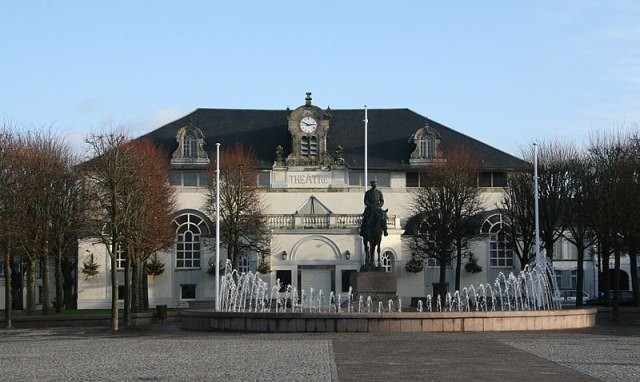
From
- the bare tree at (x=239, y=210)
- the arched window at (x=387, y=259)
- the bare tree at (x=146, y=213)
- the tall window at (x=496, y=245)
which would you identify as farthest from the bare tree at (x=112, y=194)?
the tall window at (x=496, y=245)

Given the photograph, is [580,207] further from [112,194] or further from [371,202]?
[112,194]

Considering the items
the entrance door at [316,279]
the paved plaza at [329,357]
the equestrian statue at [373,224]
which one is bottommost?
the paved plaza at [329,357]

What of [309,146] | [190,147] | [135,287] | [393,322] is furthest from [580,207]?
[190,147]

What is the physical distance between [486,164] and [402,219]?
623cm

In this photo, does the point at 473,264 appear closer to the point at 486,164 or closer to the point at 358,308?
the point at 486,164

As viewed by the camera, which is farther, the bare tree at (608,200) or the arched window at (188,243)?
the arched window at (188,243)

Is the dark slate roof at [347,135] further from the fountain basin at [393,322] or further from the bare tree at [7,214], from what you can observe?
the fountain basin at [393,322]

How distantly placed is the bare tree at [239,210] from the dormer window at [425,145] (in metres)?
10.6

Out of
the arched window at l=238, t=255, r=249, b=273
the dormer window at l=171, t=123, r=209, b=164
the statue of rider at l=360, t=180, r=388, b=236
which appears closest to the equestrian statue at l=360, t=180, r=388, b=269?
the statue of rider at l=360, t=180, r=388, b=236

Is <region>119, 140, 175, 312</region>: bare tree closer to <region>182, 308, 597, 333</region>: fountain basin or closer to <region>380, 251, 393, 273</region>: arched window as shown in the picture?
<region>182, 308, 597, 333</region>: fountain basin

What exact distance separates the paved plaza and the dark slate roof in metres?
32.8

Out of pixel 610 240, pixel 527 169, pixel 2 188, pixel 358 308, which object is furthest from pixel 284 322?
pixel 527 169

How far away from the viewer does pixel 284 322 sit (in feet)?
102

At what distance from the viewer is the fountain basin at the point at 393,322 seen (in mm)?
30312
